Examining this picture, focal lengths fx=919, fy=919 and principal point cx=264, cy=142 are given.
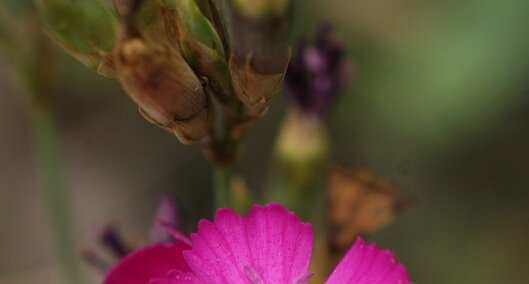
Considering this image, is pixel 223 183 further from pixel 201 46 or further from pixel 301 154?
pixel 301 154

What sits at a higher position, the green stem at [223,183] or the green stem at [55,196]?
the green stem at [223,183]

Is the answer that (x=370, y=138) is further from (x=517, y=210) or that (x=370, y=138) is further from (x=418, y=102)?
(x=517, y=210)

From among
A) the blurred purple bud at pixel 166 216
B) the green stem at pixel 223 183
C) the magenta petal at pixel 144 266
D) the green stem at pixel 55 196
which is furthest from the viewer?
the green stem at pixel 55 196

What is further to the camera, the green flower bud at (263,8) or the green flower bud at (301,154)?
the green flower bud at (301,154)

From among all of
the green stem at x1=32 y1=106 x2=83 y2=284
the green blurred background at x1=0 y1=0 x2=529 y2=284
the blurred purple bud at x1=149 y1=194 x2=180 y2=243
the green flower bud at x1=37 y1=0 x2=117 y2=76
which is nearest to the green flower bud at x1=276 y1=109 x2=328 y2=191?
the blurred purple bud at x1=149 y1=194 x2=180 y2=243

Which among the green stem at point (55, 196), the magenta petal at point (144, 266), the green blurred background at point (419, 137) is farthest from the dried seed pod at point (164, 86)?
the green blurred background at point (419, 137)

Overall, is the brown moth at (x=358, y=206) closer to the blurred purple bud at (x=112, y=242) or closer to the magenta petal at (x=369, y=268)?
the blurred purple bud at (x=112, y=242)
